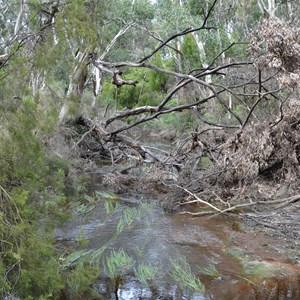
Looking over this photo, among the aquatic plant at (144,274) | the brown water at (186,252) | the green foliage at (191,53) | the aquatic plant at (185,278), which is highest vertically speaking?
the green foliage at (191,53)

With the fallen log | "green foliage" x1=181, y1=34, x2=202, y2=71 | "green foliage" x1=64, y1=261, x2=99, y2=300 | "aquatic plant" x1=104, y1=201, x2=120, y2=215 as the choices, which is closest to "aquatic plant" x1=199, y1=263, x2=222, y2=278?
"green foliage" x1=64, y1=261, x2=99, y2=300

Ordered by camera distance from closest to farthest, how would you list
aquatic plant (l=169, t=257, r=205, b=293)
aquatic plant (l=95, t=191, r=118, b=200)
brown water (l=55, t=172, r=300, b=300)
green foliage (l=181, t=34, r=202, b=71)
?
aquatic plant (l=169, t=257, r=205, b=293) < brown water (l=55, t=172, r=300, b=300) < aquatic plant (l=95, t=191, r=118, b=200) < green foliage (l=181, t=34, r=202, b=71)

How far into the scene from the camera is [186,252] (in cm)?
848

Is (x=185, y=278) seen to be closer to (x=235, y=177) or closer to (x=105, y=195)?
(x=235, y=177)

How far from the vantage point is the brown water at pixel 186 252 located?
686cm

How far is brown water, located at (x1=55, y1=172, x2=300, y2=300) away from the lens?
686cm

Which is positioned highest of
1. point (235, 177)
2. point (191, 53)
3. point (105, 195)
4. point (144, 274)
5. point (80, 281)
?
point (191, 53)

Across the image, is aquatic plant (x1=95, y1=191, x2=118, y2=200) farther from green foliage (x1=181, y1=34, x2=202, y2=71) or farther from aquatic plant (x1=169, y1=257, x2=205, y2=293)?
green foliage (x1=181, y1=34, x2=202, y2=71)

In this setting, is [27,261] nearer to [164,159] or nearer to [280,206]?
[280,206]

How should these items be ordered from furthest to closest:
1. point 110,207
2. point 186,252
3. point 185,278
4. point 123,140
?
point 123,140 → point 110,207 → point 186,252 → point 185,278

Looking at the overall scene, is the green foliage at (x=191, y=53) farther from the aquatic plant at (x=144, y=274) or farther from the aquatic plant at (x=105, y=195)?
the aquatic plant at (x=144, y=274)

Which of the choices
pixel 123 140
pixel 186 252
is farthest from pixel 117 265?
pixel 123 140

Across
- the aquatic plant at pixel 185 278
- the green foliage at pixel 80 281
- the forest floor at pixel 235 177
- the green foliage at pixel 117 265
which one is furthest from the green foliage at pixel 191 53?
the green foliage at pixel 80 281

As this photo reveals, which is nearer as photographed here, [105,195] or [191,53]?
[105,195]
